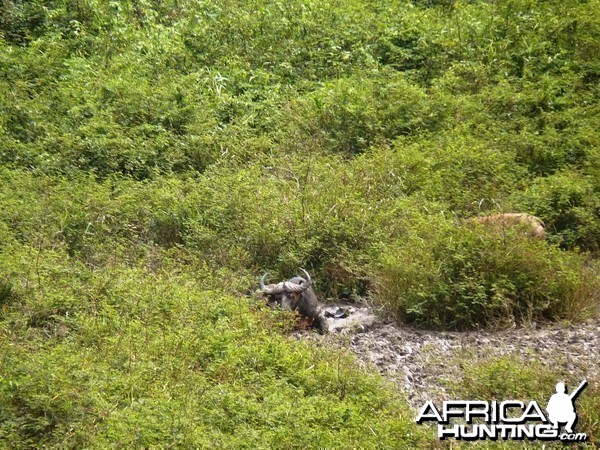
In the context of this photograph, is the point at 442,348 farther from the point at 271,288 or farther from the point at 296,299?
the point at 271,288

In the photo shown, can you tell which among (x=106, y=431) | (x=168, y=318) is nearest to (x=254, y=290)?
(x=168, y=318)

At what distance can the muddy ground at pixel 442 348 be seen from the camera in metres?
6.83

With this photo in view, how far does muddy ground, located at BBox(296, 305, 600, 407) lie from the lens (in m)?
6.83

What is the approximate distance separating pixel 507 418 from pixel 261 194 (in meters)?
4.09

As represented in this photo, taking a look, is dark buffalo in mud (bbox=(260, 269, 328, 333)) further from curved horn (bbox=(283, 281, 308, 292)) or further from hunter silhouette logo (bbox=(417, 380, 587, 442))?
hunter silhouette logo (bbox=(417, 380, 587, 442))

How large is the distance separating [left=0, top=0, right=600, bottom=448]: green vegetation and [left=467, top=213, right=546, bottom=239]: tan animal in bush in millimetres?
209

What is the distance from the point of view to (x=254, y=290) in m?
8.33

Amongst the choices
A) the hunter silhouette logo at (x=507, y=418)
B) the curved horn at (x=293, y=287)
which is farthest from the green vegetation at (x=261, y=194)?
the curved horn at (x=293, y=287)

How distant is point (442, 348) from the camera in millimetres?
7527

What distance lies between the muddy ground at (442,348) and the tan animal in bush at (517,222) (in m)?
1.08

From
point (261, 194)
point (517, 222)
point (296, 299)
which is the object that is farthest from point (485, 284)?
point (261, 194)

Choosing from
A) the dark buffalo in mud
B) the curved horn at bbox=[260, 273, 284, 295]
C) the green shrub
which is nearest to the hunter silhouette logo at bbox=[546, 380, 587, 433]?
the green shrub

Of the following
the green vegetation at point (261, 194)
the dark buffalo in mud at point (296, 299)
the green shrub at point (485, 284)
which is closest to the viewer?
the green vegetation at point (261, 194)

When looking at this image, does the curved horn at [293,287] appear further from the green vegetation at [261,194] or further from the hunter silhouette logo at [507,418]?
the hunter silhouette logo at [507,418]
